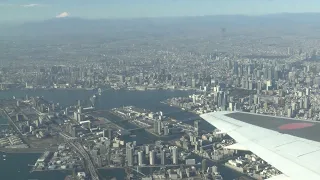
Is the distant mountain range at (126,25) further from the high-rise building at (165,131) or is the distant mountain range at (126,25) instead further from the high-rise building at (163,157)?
the high-rise building at (163,157)

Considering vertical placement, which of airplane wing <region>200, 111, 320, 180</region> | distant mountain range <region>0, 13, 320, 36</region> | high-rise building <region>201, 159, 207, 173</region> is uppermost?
airplane wing <region>200, 111, 320, 180</region>

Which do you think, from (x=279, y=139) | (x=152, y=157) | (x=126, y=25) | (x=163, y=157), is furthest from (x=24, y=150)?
(x=126, y=25)

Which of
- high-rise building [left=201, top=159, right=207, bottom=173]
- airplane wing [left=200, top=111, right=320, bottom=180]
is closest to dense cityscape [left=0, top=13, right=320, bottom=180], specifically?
high-rise building [left=201, top=159, right=207, bottom=173]

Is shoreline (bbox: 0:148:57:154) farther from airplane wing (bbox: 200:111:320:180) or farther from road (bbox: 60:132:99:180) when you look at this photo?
airplane wing (bbox: 200:111:320:180)

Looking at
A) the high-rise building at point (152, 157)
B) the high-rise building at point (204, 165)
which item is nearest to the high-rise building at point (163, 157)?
the high-rise building at point (152, 157)

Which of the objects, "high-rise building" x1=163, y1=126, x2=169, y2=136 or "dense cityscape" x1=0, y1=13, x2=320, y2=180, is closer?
"dense cityscape" x1=0, y1=13, x2=320, y2=180

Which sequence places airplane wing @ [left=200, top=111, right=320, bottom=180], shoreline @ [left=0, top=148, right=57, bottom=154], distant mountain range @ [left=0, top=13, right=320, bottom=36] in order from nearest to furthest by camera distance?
airplane wing @ [left=200, top=111, right=320, bottom=180]
shoreline @ [left=0, top=148, right=57, bottom=154]
distant mountain range @ [left=0, top=13, right=320, bottom=36]
